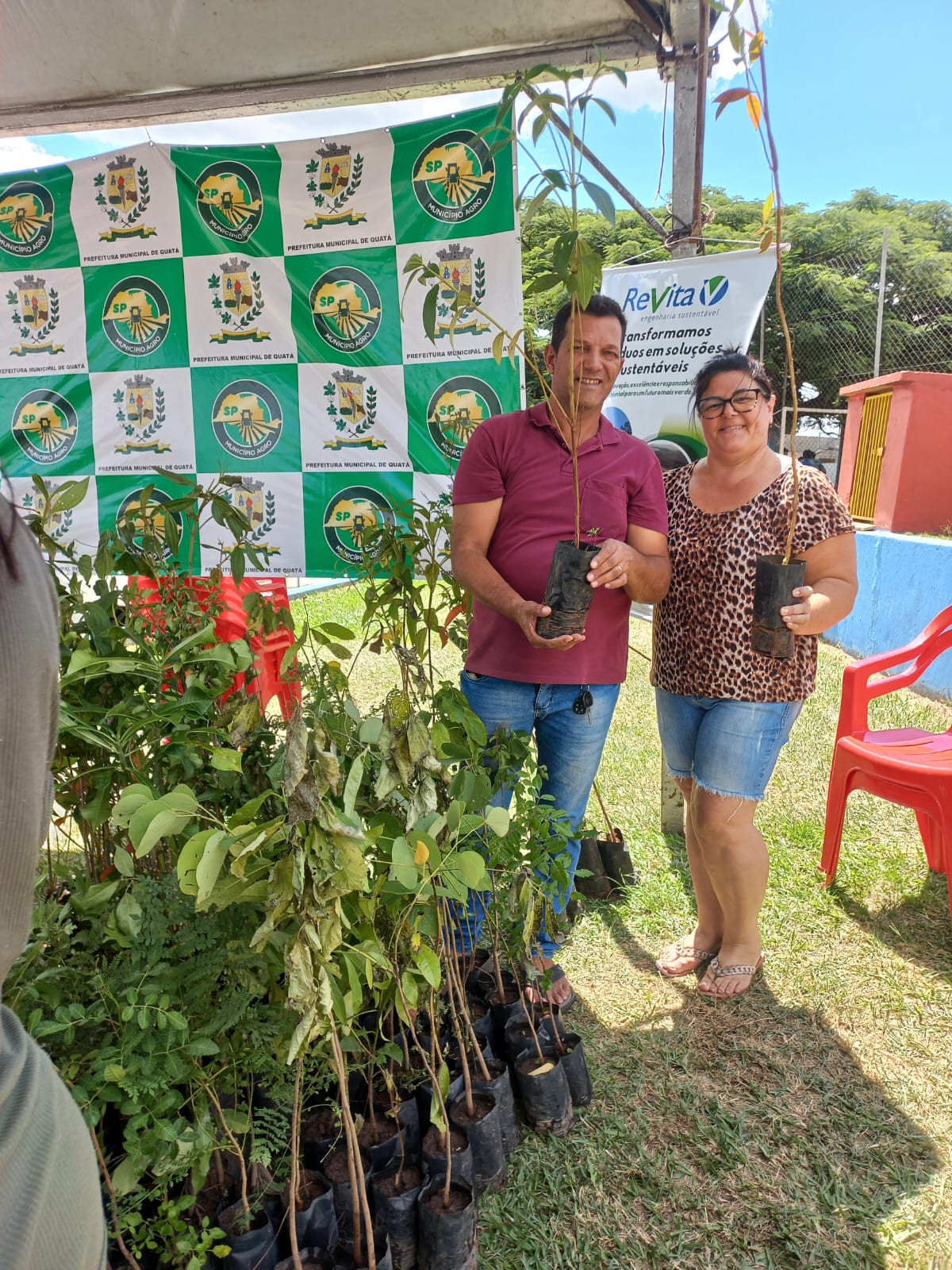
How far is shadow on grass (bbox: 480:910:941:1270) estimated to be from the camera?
5.03ft

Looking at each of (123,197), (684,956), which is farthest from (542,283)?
(123,197)

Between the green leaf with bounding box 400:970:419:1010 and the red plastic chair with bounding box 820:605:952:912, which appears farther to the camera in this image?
the red plastic chair with bounding box 820:605:952:912

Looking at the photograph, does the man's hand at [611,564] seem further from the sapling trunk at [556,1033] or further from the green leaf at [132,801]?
the green leaf at [132,801]

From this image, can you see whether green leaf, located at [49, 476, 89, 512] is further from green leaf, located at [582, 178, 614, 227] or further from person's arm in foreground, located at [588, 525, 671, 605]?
person's arm in foreground, located at [588, 525, 671, 605]

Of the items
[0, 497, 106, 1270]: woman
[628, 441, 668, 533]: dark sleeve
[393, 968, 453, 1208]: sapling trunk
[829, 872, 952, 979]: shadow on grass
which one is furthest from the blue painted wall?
[0, 497, 106, 1270]: woman

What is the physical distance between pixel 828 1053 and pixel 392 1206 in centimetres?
122

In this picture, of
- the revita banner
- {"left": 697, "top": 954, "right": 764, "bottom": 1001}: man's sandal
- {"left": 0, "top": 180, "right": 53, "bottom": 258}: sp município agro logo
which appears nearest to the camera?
{"left": 697, "top": 954, "right": 764, "bottom": 1001}: man's sandal

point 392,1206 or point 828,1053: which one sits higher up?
point 392,1206

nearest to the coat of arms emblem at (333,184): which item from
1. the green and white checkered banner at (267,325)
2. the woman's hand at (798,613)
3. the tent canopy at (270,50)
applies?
the green and white checkered banner at (267,325)

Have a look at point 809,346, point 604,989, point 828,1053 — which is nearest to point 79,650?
point 604,989

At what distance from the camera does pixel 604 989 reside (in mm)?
2320

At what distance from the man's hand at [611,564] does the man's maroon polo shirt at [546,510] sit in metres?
0.10

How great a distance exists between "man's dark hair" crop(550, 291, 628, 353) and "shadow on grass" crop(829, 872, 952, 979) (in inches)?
76.7

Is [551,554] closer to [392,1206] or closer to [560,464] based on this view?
[560,464]
